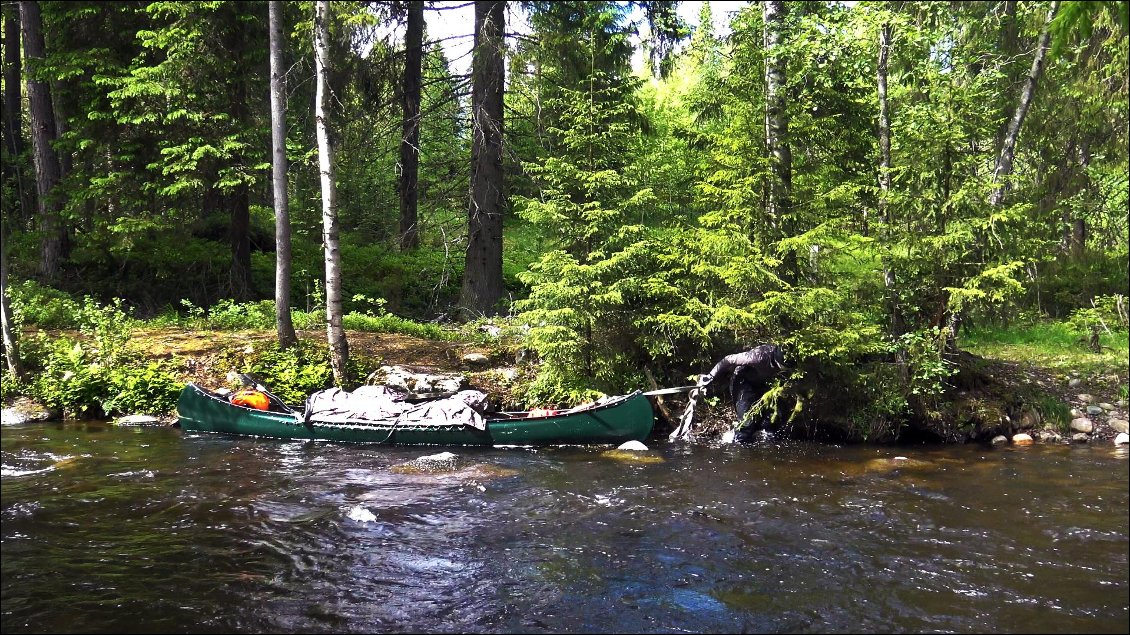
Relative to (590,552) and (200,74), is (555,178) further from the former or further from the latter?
(200,74)

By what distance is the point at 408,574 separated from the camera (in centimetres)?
658

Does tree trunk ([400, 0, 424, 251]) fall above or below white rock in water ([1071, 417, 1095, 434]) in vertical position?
above

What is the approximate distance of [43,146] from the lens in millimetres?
18016

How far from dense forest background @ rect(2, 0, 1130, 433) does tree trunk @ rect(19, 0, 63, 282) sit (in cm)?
7

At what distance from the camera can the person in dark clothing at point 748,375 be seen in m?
11.6

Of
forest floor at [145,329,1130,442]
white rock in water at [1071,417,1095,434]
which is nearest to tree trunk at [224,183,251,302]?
forest floor at [145,329,1130,442]

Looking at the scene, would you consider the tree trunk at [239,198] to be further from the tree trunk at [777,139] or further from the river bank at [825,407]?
the tree trunk at [777,139]

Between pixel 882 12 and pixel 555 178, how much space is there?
5.87 metres

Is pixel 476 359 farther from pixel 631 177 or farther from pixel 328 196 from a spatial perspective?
pixel 631 177

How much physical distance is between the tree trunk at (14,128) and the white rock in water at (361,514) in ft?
66.5

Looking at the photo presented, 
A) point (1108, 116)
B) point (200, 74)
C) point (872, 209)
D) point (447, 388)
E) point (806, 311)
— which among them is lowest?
point (447, 388)

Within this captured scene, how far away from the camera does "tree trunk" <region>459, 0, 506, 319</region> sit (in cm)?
1548

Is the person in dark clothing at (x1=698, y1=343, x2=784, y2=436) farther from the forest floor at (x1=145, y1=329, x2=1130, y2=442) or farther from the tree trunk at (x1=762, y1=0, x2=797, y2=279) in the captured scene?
the tree trunk at (x1=762, y1=0, x2=797, y2=279)

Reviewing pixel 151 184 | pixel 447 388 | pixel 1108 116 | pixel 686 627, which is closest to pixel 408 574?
pixel 686 627
